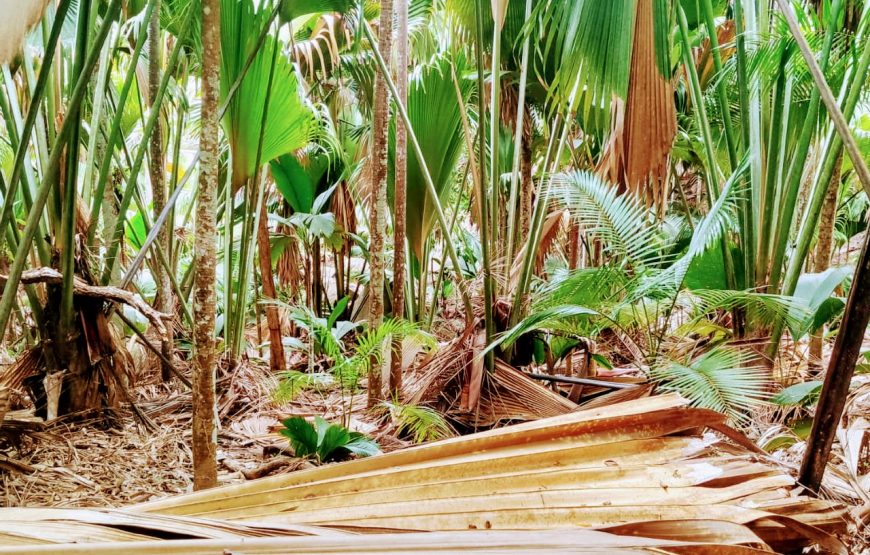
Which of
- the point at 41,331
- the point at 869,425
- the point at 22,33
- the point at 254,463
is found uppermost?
the point at 22,33

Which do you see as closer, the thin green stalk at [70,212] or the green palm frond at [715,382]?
the green palm frond at [715,382]

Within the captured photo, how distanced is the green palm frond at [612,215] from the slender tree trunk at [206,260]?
122 cm

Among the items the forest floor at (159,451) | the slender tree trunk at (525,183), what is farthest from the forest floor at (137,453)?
the slender tree trunk at (525,183)

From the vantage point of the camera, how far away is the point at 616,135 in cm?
190

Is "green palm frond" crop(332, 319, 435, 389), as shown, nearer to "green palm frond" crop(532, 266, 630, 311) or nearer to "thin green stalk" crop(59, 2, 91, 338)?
"green palm frond" crop(532, 266, 630, 311)

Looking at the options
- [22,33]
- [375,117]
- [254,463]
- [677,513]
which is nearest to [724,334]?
[375,117]

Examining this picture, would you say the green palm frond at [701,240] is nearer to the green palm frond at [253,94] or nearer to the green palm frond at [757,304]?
the green palm frond at [757,304]

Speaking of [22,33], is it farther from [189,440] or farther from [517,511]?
[189,440]

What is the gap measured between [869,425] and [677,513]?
4.13ft

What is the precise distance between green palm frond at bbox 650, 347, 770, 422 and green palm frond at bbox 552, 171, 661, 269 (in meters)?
0.51

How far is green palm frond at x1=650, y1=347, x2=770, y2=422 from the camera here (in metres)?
1.36

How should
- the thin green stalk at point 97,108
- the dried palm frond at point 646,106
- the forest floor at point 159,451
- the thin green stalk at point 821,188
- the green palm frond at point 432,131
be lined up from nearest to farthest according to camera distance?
the forest floor at point 159,451, the dried palm frond at point 646,106, the thin green stalk at point 821,188, the thin green stalk at point 97,108, the green palm frond at point 432,131

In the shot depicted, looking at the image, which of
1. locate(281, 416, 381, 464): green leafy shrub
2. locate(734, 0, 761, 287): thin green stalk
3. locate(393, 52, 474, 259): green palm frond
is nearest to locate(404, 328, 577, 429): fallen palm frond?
locate(281, 416, 381, 464): green leafy shrub

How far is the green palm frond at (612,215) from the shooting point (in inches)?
79.6
